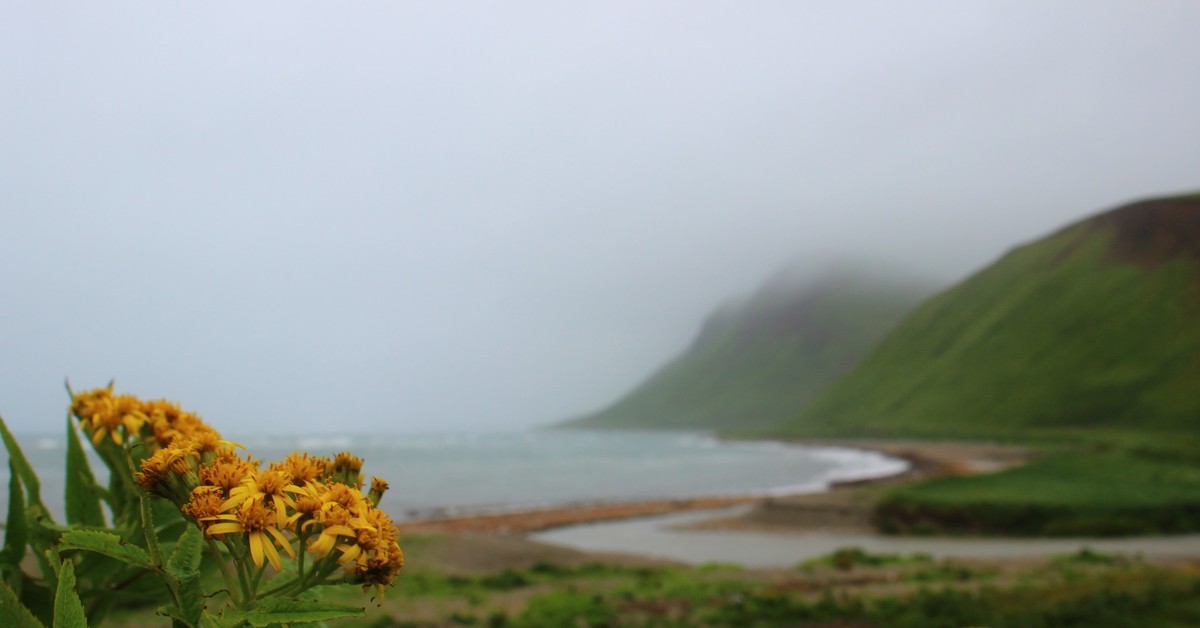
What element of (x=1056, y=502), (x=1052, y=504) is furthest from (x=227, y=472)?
(x=1056, y=502)

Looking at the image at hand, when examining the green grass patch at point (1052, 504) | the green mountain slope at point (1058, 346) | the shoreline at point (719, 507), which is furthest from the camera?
the green mountain slope at point (1058, 346)

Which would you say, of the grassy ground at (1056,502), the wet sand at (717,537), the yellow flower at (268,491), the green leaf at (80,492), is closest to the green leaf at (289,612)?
the yellow flower at (268,491)

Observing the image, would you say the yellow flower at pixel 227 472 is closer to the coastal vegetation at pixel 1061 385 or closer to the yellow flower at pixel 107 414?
the yellow flower at pixel 107 414

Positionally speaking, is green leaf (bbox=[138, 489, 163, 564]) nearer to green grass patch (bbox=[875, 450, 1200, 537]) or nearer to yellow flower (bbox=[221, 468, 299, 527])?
yellow flower (bbox=[221, 468, 299, 527])

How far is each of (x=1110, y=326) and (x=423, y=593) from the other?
106 m

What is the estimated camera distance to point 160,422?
1680 millimetres

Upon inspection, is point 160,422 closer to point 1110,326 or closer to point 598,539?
point 598,539

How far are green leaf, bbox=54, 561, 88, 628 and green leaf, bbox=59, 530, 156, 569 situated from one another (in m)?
0.13

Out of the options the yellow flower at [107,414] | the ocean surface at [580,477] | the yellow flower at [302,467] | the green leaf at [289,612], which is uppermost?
the yellow flower at [107,414]

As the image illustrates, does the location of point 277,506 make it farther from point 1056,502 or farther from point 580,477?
point 580,477

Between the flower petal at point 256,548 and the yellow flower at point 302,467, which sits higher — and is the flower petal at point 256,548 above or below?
below

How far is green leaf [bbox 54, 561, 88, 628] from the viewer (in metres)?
0.87

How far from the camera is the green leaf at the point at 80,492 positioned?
1.54m

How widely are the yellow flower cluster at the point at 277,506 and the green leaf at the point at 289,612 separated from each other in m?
0.07
